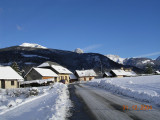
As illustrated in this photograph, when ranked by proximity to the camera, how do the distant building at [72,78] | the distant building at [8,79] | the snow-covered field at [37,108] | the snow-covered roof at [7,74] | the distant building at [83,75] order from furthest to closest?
the distant building at [83,75]
the distant building at [72,78]
the snow-covered roof at [7,74]
the distant building at [8,79]
the snow-covered field at [37,108]

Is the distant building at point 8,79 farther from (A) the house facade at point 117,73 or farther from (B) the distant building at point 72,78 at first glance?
(A) the house facade at point 117,73

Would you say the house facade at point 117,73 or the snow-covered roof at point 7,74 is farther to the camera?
the house facade at point 117,73

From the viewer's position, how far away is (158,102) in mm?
9898

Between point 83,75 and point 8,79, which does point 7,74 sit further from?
point 83,75

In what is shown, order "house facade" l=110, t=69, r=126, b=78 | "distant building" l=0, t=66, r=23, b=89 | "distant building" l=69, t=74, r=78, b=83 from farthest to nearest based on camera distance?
"house facade" l=110, t=69, r=126, b=78 < "distant building" l=69, t=74, r=78, b=83 < "distant building" l=0, t=66, r=23, b=89

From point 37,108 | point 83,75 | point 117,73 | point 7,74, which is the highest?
point 7,74

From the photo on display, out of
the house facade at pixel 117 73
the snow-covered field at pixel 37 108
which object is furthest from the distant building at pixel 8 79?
the house facade at pixel 117 73

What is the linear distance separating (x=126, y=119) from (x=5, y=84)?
37258 millimetres

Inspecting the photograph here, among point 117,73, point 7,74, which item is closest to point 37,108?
point 7,74

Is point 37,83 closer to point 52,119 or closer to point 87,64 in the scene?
point 52,119

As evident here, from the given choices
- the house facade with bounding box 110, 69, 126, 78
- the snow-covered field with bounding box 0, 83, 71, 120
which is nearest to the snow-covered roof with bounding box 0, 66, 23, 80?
the snow-covered field with bounding box 0, 83, 71, 120

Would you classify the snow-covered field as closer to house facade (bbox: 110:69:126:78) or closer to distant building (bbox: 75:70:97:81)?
distant building (bbox: 75:70:97:81)

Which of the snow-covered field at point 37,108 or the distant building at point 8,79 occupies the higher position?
the distant building at point 8,79

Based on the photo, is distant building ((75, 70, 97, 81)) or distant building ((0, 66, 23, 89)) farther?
distant building ((75, 70, 97, 81))
